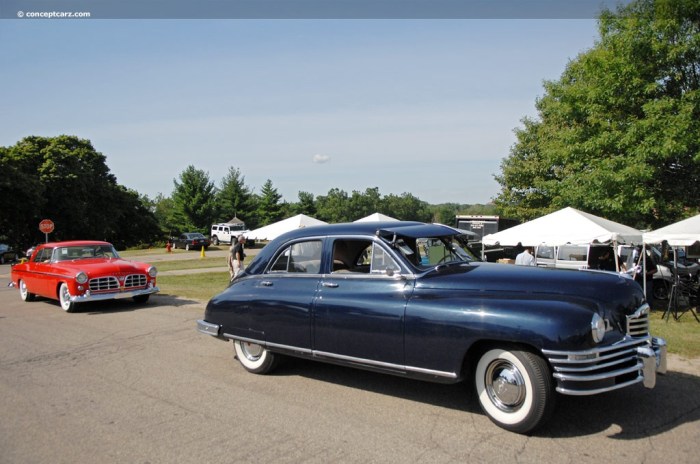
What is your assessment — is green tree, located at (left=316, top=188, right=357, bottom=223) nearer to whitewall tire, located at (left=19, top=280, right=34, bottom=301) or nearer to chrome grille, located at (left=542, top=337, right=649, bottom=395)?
whitewall tire, located at (left=19, top=280, right=34, bottom=301)

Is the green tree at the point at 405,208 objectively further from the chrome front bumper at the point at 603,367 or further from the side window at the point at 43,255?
the chrome front bumper at the point at 603,367

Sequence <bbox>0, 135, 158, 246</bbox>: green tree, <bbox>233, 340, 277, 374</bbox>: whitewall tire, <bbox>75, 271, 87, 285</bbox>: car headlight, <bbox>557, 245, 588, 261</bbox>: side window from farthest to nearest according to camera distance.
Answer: <bbox>0, 135, 158, 246</bbox>: green tree → <bbox>557, 245, 588, 261</bbox>: side window → <bbox>75, 271, 87, 285</bbox>: car headlight → <bbox>233, 340, 277, 374</bbox>: whitewall tire

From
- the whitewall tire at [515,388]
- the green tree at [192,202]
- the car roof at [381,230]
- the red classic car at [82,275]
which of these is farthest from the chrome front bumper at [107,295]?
the green tree at [192,202]

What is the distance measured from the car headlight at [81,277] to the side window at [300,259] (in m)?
7.06

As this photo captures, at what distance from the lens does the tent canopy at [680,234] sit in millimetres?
10758

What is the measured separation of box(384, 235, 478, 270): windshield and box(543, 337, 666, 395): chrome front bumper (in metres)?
1.66

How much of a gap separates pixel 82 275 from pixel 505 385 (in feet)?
33.2

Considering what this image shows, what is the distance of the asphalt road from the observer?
163 inches

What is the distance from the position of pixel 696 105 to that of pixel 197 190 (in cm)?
6105

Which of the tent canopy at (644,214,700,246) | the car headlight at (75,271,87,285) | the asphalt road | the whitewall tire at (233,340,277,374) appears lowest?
the asphalt road

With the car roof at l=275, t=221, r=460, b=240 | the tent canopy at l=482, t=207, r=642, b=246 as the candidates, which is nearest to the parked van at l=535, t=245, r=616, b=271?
the tent canopy at l=482, t=207, r=642, b=246

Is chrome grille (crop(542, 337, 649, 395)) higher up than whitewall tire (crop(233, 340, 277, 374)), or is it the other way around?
chrome grille (crop(542, 337, 649, 395))

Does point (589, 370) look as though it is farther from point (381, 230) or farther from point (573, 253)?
point (573, 253)

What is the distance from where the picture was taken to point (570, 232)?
1162 cm
